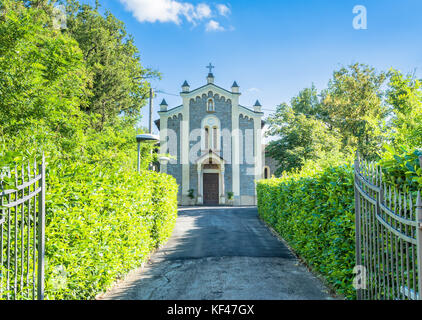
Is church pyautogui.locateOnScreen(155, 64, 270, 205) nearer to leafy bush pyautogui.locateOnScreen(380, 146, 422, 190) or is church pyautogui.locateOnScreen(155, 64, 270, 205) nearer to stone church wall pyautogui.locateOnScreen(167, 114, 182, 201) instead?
stone church wall pyautogui.locateOnScreen(167, 114, 182, 201)

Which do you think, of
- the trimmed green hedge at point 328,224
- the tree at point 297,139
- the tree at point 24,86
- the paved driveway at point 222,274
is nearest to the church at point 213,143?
the tree at point 297,139

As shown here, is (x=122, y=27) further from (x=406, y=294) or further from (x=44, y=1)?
(x=406, y=294)

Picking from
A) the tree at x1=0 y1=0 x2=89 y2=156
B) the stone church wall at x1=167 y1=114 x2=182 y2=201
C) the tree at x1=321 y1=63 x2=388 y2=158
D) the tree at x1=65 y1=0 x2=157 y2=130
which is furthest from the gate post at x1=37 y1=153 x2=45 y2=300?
the tree at x1=321 y1=63 x2=388 y2=158

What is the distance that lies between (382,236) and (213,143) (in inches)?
904

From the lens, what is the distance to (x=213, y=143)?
84.4 ft

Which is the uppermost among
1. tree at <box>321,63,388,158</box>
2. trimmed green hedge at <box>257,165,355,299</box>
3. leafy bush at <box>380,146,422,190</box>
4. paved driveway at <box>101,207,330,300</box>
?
tree at <box>321,63,388,158</box>

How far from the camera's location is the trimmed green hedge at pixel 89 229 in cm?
314

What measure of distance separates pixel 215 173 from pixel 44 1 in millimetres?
17091

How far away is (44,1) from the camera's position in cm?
1641

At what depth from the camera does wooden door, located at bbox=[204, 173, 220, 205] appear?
25375mm

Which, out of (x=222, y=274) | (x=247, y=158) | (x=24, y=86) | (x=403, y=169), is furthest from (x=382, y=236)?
(x=247, y=158)

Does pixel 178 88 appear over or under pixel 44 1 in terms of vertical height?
under

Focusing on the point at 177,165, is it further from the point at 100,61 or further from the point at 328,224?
the point at 328,224

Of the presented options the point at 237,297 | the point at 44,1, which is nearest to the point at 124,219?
the point at 237,297
